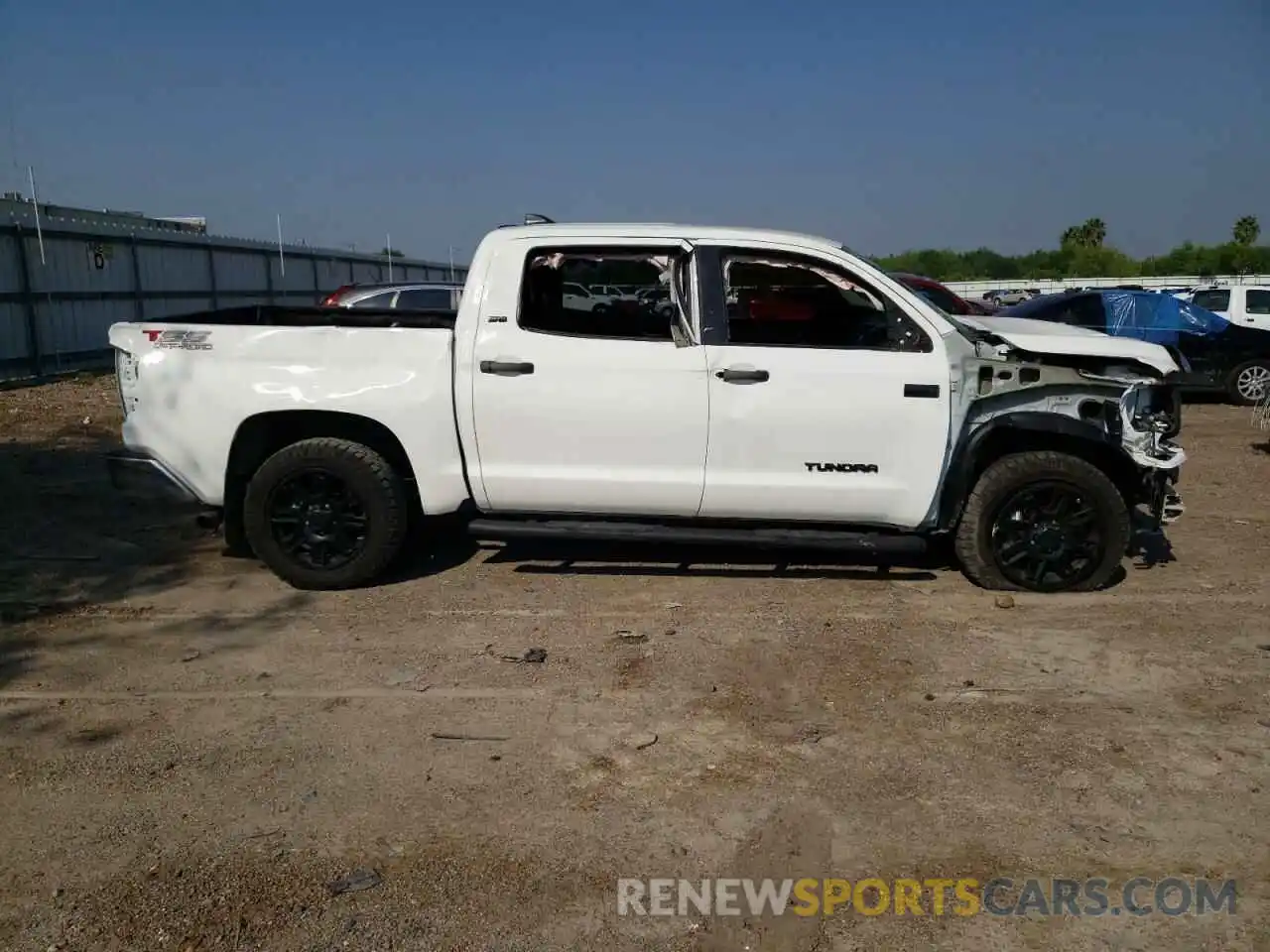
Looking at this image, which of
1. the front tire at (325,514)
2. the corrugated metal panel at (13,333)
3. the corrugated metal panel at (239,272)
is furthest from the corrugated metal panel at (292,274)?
the front tire at (325,514)

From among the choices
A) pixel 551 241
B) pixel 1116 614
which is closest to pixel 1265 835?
pixel 1116 614

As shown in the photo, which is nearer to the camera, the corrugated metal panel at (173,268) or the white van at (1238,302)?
the white van at (1238,302)

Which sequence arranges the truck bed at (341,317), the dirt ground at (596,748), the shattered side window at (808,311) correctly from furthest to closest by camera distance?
the truck bed at (341,317) → the shattered side window at (808,311) → the dirt ground at (596,748)

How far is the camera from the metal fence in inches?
596

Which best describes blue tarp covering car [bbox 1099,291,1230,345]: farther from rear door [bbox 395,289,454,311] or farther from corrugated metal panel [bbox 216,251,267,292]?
corrugated metal panel [bbox 216,251,267,292]

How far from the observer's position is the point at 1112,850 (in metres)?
3.20

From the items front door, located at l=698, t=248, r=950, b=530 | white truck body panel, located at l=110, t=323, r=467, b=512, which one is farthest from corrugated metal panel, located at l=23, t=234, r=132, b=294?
front door, located at l=698, t=248, r=950, b=530

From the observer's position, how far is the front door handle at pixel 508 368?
5258 millimetres

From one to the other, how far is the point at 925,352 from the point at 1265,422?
8.05 metres

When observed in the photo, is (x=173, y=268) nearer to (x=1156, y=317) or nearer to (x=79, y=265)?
(x=79, y=265)

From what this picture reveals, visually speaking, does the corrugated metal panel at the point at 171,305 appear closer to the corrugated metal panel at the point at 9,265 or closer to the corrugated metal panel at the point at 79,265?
the corrugated metal panel at the point at 79,265

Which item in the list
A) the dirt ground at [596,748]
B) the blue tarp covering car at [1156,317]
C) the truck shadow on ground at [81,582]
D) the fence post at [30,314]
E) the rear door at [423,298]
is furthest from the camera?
the fence post at [30,314]

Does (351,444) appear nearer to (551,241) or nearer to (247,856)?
(551,241)

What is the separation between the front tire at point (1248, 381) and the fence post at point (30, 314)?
56.3 ft
